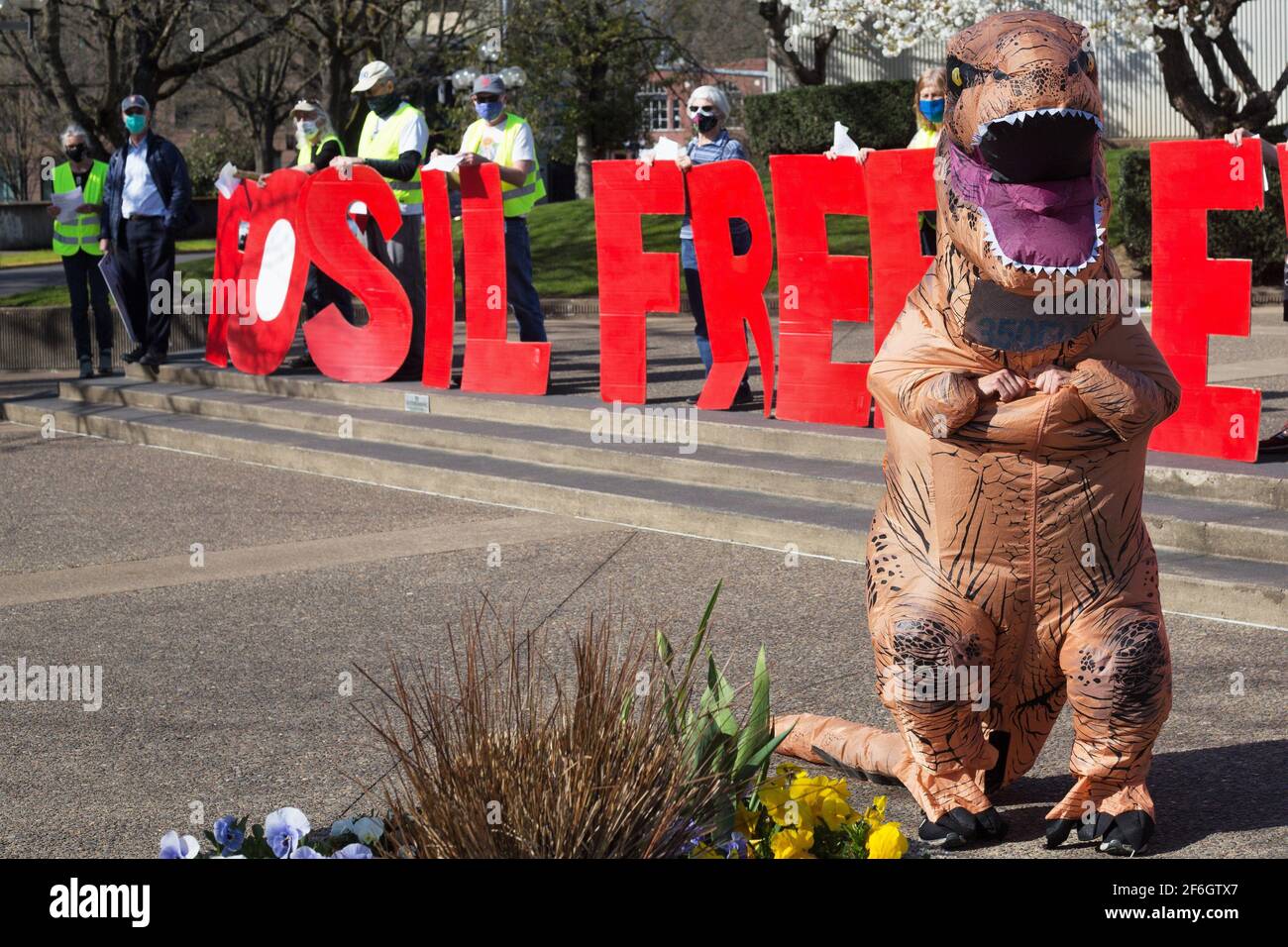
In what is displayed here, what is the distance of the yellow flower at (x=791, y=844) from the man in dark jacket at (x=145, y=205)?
1082 centimetres

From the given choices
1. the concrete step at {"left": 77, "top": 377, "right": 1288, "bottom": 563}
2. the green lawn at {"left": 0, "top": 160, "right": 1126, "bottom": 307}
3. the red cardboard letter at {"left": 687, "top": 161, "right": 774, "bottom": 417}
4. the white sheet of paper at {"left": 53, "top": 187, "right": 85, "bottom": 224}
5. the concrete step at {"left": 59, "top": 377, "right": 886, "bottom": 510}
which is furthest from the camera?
the green lawn at {"left": 0, "top": 160, "right": 1126, "bottom": 307}

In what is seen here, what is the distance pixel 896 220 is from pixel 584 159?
85.4 feet

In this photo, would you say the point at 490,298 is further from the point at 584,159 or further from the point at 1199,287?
the point at 584,159

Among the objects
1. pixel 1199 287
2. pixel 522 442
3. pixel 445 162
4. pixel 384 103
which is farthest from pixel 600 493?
pixel 384 103

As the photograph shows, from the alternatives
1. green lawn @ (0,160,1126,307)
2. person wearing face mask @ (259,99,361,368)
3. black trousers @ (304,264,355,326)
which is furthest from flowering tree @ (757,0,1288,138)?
black trousers @ (304,264,355,326)

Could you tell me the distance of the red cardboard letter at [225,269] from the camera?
1316cm

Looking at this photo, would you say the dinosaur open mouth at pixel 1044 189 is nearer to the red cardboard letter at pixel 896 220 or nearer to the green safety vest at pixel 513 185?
the red cardboard letter at pixel 896 220

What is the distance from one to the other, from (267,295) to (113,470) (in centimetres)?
Answer: 271

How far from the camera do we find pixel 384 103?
12.0 meters

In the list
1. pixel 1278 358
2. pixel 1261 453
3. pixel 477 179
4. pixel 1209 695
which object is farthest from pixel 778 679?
pixel 1278 358

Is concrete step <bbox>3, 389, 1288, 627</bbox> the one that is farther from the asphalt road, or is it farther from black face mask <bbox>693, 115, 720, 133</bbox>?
black face mask <bbox>693, 115, 720, 133</bbox>

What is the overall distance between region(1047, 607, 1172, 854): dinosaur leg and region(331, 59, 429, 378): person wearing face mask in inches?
353

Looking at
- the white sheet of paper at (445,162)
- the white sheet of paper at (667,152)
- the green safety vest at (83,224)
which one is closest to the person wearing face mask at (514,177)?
the white sheet of paper at (445,162)

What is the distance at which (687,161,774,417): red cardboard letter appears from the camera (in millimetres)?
9781
